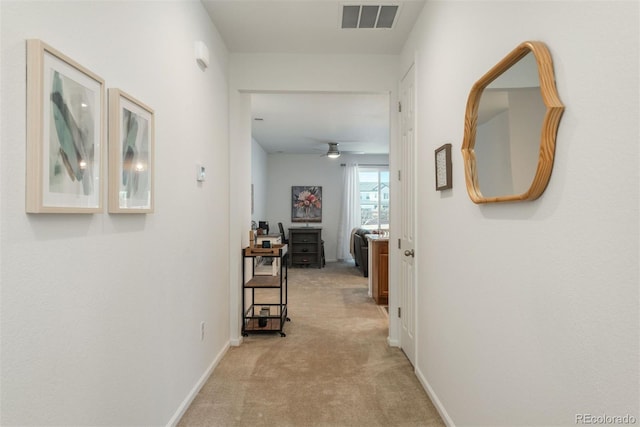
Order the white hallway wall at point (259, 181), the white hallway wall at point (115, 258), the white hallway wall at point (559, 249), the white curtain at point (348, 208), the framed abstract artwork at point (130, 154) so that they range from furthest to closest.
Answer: the white curtain at point (348, 208)
the white hallway wall at point (259, 181)
the framed abstract artwork at point (130, 154)
the white hallway wall at point (115, 258)
the white hallway wall at point (559, 249)

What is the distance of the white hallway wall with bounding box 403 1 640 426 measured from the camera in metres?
0.82

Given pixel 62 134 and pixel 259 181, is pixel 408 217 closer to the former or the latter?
pixel 62 134

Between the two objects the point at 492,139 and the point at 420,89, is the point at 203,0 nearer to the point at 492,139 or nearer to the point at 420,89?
the point at 420,89

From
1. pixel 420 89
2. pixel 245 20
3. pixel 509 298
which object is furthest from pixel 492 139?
pixel 245 20

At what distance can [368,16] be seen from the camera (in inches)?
102

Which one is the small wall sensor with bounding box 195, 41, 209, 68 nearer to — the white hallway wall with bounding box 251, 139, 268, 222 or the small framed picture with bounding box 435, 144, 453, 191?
the small framed picture with bounding box 435, 144, 453, 191

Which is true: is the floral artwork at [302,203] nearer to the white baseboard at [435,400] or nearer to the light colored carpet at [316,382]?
the light colored carpet at [316,382]

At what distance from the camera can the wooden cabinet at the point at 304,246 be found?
8047 mm

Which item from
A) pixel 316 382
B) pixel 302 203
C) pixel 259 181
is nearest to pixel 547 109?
pixel 316 382

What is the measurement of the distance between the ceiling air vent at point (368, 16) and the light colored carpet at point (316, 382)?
101 inches

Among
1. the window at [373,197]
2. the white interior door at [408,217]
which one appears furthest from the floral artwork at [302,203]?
the white interior door at [408,217]

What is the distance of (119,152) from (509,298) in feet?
5.14

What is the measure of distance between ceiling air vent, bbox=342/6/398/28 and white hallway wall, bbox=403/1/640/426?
0.70 m

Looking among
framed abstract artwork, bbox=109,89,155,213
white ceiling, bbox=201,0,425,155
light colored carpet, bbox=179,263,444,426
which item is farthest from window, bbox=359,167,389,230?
framed abstract artwork, bbox=109,89,155,213
